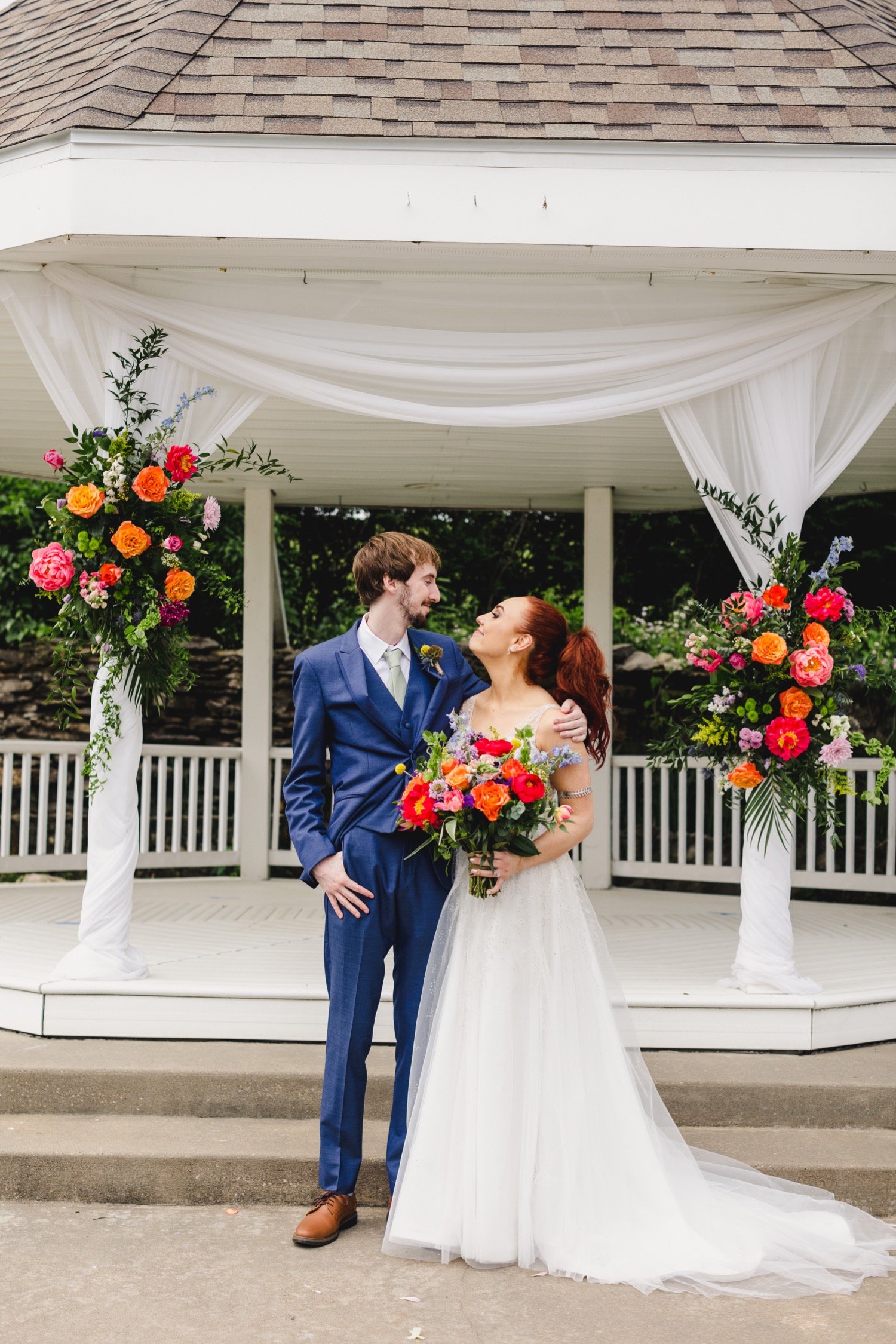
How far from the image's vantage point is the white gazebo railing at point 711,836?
7.06 m

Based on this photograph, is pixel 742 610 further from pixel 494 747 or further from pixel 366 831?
pixel 366 831

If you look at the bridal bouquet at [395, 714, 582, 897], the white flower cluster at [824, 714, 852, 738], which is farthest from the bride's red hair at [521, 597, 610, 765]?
the white flower cluster at [824, 714, 852, 738]

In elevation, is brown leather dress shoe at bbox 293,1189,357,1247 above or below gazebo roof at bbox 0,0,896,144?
below

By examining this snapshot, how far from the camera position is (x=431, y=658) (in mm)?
3324

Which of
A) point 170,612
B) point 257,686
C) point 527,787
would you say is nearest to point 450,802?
point 527,787

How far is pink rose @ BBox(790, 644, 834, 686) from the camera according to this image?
3.96 meters

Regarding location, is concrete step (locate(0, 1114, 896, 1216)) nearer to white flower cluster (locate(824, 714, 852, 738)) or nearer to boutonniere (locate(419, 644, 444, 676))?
white flower cluster (locate(824, 714, 852, 738))

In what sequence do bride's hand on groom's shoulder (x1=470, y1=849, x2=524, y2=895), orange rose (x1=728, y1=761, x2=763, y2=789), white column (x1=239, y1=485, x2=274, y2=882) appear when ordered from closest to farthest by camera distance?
bride's hand on groom's shoulder (x1=470, y1=849, x2=524, y2=895)
orange rose (x1=728, y1=761, x2=763, y2=789)
white column (x1=239, y1=485, x2=274, y2=882)

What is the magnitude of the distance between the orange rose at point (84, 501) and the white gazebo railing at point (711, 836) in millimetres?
3699

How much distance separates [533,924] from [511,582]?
7995 mm

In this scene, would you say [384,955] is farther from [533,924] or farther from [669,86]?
[669,86]

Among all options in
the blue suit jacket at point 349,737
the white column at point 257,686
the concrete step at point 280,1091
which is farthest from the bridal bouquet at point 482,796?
the white column at point 257,686

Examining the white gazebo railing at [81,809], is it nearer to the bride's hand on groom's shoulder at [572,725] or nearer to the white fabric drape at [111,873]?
the white fabric drape at [111,873]

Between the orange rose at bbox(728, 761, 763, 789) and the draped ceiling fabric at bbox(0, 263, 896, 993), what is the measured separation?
0.46 m
